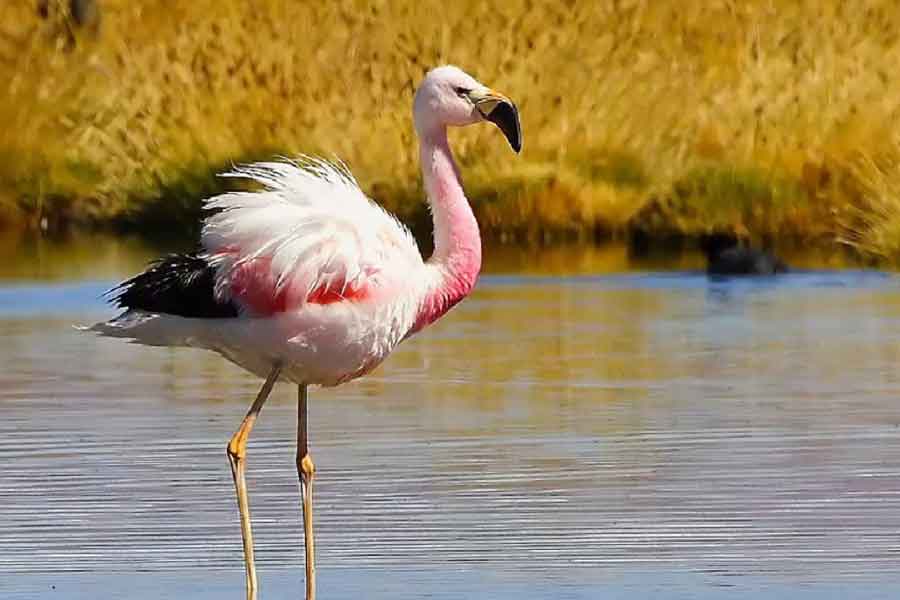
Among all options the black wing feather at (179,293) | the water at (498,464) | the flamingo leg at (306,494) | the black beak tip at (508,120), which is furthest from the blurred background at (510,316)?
the black beak tip at (508,120)

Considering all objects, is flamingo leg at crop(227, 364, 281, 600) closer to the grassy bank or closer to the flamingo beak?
the flamingo beak

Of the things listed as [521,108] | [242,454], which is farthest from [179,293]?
[521,108]

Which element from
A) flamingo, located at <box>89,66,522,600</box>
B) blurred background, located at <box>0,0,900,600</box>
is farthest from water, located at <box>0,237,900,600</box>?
flamingo, located at <box>89,66,522,600</box>

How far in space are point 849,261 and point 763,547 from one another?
13539 mm

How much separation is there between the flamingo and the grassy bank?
12276mm

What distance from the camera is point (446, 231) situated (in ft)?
33.3

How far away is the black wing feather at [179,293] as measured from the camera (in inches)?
389

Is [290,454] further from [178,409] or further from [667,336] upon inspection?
[667,336]

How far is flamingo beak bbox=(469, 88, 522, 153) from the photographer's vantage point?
32.8 feet

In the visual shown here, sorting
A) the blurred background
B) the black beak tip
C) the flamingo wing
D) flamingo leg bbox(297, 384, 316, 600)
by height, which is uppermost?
the black beak tip

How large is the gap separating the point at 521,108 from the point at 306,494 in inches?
678

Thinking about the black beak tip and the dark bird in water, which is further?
the dark bird in water

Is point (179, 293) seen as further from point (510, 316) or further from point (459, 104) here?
point (510, 316)

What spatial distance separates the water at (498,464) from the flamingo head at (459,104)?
1.48 metres
